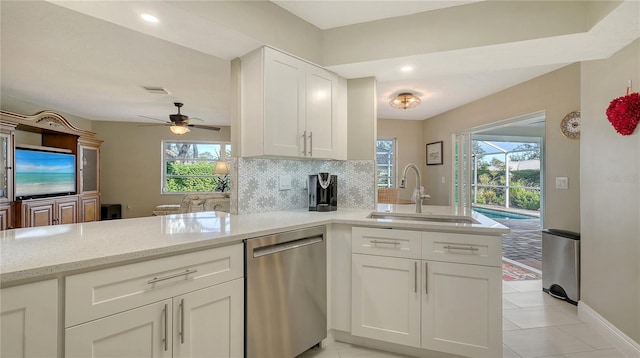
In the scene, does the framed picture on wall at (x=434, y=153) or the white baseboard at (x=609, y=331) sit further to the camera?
the framed picture on wall at (x=434, y=153)

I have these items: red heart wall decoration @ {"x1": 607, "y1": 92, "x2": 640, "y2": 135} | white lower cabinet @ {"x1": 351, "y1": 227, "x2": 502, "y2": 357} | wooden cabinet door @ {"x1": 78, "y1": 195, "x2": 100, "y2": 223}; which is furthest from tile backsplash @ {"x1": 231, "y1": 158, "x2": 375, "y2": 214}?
wooden cabinet door @ {"x1": 78, "y1": 195, "x2": 100, "y2": 223}

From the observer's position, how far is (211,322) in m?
1.40

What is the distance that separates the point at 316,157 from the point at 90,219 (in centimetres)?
567

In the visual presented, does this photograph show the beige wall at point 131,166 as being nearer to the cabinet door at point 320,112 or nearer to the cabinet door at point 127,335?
the cabinet door at point 320,112

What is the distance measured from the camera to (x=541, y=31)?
75.2 inches

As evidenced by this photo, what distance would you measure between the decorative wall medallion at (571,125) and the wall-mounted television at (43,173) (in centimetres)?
688

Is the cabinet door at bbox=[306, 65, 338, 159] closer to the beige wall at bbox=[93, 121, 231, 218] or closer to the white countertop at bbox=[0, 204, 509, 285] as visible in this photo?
the white countertop at bbox=[0, 204, 509, 285]

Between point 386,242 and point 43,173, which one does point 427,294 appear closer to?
point 386,242

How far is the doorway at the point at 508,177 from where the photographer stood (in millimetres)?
5324

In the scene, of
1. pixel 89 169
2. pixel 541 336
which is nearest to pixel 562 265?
pixel 541 336

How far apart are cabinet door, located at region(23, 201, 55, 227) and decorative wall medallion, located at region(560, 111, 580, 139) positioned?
6906 mm

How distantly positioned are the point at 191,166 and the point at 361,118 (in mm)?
5796

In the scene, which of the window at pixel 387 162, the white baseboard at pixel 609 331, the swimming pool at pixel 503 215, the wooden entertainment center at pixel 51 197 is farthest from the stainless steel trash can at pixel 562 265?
the wooden entertainment center at pixel 51 197

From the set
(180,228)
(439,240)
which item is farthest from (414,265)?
(180,228)
